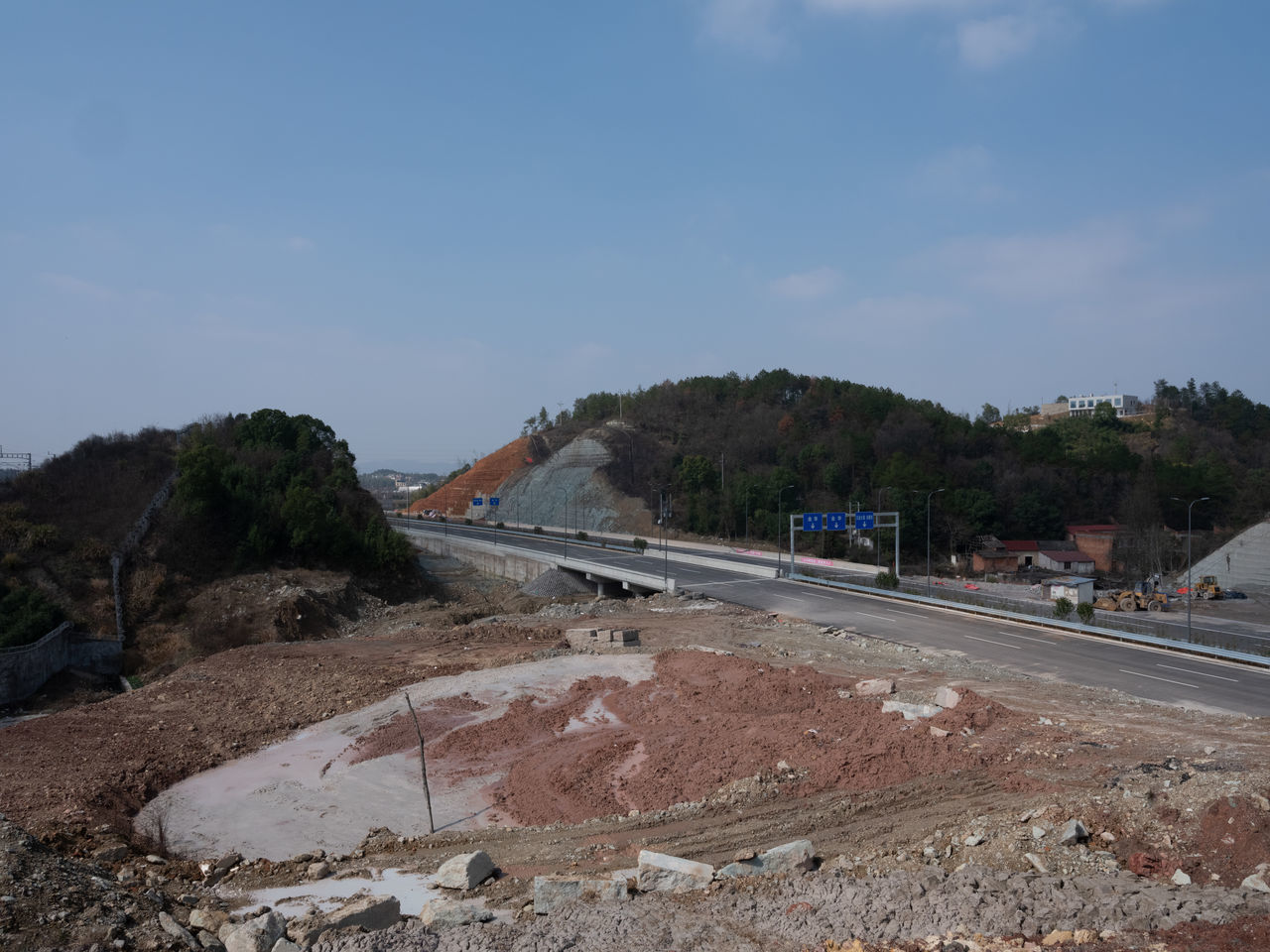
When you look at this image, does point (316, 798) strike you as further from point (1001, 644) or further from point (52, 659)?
point (52, 659)

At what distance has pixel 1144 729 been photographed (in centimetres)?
1922

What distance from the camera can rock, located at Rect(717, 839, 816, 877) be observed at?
12.0 meters

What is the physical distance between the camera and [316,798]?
18984mm

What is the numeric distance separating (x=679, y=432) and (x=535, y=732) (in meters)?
112

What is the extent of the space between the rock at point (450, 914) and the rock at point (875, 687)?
1480cm

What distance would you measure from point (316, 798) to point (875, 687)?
14632 mm

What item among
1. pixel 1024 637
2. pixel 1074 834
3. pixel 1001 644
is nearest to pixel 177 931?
pixel 1074 834

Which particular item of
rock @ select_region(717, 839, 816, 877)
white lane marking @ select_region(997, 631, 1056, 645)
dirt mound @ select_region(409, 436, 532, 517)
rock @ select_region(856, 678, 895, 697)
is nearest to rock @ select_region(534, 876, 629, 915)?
rock @ select_region(717, 839, 816, 877)

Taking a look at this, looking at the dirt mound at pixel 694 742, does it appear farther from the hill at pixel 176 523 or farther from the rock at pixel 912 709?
the hill at pixel 176 523

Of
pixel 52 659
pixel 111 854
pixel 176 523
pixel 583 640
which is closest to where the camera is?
pixel 111 854

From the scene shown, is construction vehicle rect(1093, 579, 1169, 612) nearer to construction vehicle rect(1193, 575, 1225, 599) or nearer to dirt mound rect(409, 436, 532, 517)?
construction vehicle rect(1193, 575, 1225, 599)

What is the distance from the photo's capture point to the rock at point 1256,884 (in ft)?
33.0

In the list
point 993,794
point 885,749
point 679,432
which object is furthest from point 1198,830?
point 679,432

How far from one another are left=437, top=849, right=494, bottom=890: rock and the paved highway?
1965 cm
